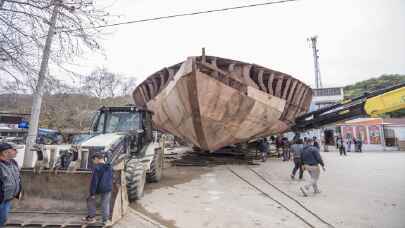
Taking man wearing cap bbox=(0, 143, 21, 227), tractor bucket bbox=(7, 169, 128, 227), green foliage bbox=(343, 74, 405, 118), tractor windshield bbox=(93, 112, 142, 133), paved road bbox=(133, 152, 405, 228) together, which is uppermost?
green foliage bbox=(343, 74, 405, 118)

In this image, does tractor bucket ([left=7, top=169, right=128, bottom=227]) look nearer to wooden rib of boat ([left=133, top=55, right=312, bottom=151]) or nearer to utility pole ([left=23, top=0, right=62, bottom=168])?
utility pole ([left=23, top=0, right=62, bottom=168])

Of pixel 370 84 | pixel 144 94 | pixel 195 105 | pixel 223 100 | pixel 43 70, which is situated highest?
pixel 370 84

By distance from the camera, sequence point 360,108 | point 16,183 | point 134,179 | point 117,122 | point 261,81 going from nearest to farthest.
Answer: point 16,183 < point 134,179 < point 117,122 < point 360,108 < point 261,81

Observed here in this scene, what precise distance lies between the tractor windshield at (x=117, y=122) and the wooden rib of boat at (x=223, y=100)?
79.9 inches

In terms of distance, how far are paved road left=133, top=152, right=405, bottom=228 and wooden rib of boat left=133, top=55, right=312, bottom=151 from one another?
2018mm

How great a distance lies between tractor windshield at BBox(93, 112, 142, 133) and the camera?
21.5ft

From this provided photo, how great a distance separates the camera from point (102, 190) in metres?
3.84

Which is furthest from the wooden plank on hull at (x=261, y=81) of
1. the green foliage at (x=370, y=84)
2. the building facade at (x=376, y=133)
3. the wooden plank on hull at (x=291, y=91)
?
the green foliage at (x=370, y=84)

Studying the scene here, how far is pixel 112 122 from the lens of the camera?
21.9 feet

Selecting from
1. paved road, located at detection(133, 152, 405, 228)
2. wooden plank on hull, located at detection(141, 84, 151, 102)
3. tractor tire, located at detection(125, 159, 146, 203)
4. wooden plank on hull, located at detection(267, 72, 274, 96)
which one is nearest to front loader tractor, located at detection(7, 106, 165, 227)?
tractor tire, located at detection(125, 159, 146, 203)

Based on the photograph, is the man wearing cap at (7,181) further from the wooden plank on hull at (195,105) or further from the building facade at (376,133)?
the building facade at (376,133)

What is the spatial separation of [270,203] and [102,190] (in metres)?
3.52

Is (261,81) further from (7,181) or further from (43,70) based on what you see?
(7,181)

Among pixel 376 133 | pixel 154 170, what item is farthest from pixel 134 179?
pixel 376 133
